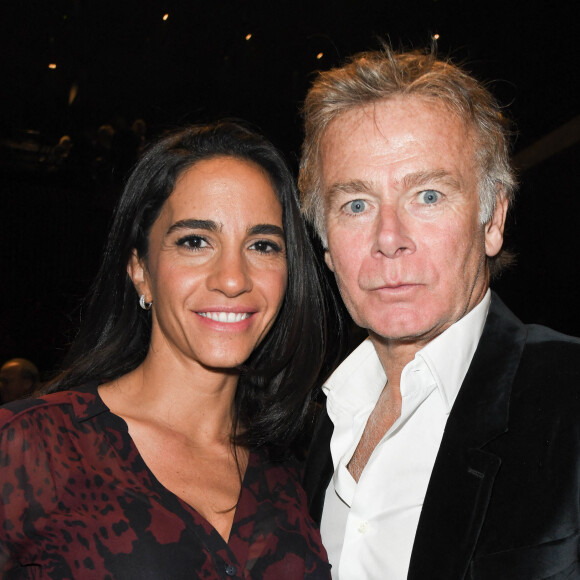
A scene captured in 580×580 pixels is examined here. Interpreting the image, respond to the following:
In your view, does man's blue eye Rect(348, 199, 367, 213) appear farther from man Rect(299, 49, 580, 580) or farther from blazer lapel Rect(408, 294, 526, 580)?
blazer lapel Rect(408, 294, 526, 580)

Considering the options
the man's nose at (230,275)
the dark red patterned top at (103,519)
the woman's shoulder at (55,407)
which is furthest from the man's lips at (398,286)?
the woman's shoulder at (55,407)

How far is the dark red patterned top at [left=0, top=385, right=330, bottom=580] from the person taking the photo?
167cm

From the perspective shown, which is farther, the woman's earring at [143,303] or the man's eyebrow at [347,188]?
the woman's earring at [143,303]

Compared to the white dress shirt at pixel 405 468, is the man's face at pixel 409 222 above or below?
above

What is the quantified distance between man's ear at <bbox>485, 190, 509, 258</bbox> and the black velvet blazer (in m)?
0.36

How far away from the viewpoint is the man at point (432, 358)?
1434 mm

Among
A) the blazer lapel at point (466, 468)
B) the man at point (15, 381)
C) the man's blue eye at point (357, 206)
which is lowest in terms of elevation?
the man at point (15, 381)

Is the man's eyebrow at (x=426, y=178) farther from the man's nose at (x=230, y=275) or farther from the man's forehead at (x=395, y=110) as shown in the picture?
the man's nose at (x=230, y=275)

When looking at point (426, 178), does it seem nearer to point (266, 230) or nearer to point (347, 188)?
point (347, 188)

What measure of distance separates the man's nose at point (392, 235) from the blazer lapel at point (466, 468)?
1.07ft

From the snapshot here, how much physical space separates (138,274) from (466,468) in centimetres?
128

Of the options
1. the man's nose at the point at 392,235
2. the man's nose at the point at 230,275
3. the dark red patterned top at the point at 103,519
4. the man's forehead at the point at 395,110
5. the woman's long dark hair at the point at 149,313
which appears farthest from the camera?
the woman's long dark hair at the point at 149,313

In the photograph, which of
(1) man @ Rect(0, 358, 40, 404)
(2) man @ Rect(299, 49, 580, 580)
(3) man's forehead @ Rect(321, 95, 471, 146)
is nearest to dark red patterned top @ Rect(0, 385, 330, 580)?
(2) man @ Rect(299, 49, 580, 580)

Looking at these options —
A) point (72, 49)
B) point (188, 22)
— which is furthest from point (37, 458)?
point (72, 49)
